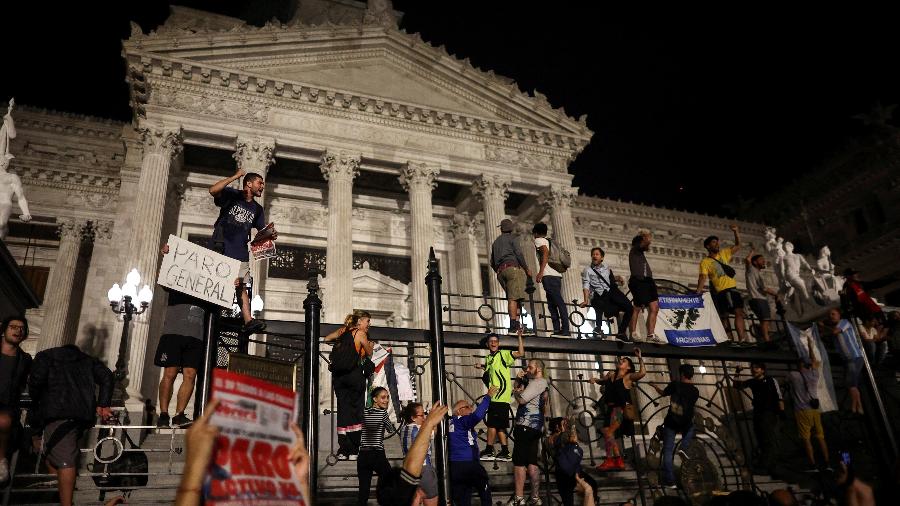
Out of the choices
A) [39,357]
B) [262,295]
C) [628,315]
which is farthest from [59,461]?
[262,295]

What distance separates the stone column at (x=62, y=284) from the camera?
18906mm

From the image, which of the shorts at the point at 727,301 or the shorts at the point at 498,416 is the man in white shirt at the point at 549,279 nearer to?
the shorts at the point at 498,416

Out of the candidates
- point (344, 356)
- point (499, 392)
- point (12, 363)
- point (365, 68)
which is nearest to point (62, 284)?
point (365, 68)

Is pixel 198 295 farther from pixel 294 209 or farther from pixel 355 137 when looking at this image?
pixel 294 209

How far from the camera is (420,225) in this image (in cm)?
1984

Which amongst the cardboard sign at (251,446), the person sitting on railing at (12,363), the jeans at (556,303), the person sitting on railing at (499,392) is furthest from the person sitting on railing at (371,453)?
the jeans at (556,303)

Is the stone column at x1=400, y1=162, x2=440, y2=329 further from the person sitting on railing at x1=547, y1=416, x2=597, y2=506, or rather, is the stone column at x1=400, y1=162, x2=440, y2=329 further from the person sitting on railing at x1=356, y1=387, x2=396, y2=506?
the person sitting on railing at x1=356, y1=387, x2=396, y2=506

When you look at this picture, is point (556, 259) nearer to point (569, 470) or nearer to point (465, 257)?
point (569, 470)

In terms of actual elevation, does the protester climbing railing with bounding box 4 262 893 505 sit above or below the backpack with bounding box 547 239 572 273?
below

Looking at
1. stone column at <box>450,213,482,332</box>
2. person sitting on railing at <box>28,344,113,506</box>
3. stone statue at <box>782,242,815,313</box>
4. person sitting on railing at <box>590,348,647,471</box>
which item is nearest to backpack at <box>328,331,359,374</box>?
person sitting on railing at <box>28,344,113,506</box>

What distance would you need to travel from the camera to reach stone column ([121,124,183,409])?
14500 mm

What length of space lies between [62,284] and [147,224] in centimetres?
586

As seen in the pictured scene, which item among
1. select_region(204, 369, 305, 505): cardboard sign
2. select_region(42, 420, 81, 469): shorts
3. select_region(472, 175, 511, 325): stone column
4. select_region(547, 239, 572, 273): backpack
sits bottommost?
select_region(204, 369, 305, 505): cardboard sign

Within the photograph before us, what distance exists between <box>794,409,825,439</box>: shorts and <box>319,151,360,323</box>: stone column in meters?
11.6
